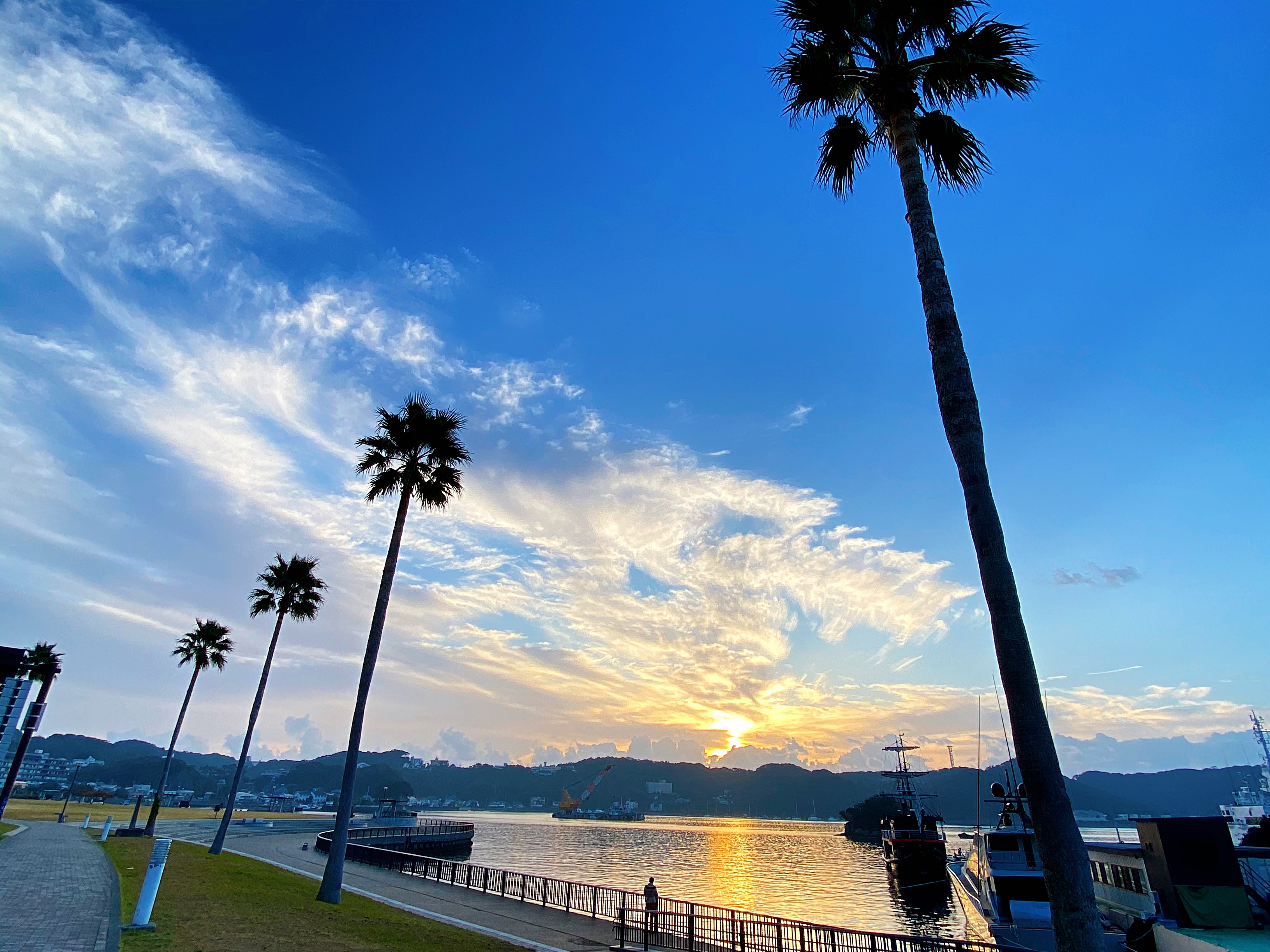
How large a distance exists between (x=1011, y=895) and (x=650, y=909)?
65.3 feet

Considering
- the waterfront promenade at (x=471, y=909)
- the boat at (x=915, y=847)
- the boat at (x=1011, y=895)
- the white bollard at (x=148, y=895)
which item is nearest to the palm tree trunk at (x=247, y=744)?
the waterfront promenade at (x=471, y=909)

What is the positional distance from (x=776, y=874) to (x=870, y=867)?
74.4 ft

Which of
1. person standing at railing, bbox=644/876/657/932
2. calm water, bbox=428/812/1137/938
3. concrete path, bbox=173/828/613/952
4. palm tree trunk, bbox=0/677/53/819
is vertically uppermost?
palm tree trunk, bbox=0/677/53/819

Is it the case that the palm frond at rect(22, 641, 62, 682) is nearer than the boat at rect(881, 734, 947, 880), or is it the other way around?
the palm frond at rect(22, 641, 62, 682)

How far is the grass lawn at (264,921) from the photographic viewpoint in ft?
45.6

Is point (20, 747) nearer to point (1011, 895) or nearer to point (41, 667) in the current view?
point (41, 667)

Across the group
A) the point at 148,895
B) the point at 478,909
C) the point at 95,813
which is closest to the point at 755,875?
the point at 478,909

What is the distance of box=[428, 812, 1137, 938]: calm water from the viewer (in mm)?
48438

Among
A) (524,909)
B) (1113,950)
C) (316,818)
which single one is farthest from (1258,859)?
(316,818)

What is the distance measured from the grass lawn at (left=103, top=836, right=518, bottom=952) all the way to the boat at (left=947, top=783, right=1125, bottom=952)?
22568mm

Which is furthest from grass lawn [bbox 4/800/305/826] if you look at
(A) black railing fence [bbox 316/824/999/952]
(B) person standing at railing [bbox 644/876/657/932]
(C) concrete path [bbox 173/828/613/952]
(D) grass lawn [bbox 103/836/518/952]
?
(B) person standing at railing [bbox 644/876/657/932]

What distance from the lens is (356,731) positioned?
78.0 ft

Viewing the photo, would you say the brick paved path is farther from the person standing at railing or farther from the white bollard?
the person standing at railing

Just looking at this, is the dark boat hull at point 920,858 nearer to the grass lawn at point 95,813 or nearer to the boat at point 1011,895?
the boat at point 1011,895
